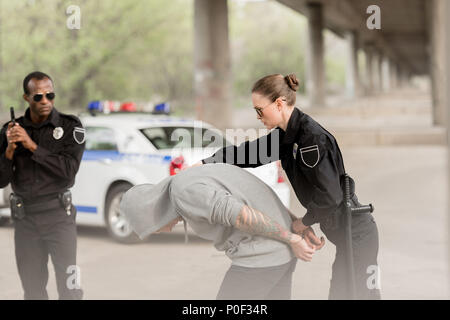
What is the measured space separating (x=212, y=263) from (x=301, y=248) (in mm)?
1188

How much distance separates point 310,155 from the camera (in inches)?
102

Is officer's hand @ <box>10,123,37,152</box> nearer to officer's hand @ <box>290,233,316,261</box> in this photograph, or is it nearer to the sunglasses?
the sunglasses

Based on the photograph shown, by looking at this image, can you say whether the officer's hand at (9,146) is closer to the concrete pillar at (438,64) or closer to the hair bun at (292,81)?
the hair bun at (292,81)

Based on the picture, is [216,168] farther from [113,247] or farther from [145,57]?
[145,57]

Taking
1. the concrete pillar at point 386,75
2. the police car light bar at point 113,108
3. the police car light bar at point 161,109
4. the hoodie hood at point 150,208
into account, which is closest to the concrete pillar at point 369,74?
the concrete pillar at point 386,75

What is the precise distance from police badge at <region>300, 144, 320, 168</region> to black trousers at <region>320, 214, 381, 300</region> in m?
0.38

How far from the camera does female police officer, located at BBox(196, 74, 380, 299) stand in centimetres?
254

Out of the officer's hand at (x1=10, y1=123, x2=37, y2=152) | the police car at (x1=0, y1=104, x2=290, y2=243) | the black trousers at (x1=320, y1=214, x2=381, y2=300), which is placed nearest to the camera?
the black trousers at (x1=320, y1=214, x2=381, y2=300)

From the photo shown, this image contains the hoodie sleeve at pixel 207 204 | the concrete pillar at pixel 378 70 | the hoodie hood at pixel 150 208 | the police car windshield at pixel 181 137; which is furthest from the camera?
the concrete pillar at pixel 378 70

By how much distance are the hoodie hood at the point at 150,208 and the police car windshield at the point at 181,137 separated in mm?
1275

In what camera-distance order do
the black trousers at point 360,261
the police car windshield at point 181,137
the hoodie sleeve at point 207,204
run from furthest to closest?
1. the police car windshield at point 181,137
2. the black trousers at point 360,261
3. the hoodie sleeve at point 207,204

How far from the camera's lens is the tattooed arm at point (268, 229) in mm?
2459

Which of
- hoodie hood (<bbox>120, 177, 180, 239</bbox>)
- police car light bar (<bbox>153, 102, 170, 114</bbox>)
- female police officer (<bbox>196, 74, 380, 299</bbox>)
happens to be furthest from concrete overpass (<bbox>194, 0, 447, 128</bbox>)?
hoodie hood (<bbox>120, 177, 180, 239</bbox>)

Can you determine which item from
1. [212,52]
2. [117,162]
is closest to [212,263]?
[117,162]
